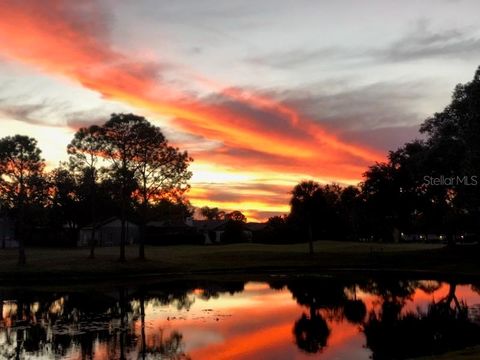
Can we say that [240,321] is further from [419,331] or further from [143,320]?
[419,331]

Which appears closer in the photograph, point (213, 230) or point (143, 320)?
point (143, 320)

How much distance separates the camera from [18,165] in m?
64.6

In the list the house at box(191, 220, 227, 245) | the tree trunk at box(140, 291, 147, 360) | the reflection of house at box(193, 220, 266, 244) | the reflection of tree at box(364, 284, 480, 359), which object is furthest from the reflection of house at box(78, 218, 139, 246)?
the reflection of tree at box(364, 284, 480, 359)

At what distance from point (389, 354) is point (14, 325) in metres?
20.4

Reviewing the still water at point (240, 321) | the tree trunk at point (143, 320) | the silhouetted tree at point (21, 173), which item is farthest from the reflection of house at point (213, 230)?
the tree trunk at point (143, 320)

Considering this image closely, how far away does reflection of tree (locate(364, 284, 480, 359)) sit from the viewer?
22.8m

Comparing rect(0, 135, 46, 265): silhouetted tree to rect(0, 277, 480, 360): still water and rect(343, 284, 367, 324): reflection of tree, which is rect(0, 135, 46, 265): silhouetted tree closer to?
rect(0, 277, 480, 360): still water

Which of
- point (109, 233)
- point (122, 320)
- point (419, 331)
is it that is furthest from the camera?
point (109, 233)

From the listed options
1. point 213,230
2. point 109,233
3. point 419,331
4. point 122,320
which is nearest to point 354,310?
point 419,331

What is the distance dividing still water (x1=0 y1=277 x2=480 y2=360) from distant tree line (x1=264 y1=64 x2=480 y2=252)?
1611cm

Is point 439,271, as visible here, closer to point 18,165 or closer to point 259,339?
point 259,339

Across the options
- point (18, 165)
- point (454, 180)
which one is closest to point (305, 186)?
point (454, 180)

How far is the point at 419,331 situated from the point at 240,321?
9.91 metres

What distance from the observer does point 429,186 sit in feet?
238
